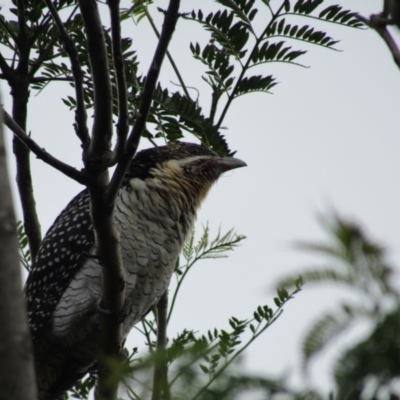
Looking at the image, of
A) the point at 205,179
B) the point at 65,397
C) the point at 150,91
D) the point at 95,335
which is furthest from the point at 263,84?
the point at 65,397

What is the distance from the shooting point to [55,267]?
529 cm

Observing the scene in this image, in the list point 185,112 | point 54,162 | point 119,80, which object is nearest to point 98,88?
point 119,80

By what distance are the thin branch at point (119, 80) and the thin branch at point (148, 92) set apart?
0.12ft

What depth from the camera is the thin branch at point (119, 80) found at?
3.36m

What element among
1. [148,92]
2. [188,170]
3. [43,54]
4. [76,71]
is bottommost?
[148,92]

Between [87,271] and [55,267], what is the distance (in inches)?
10.7

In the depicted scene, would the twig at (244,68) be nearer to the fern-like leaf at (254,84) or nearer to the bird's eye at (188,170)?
the fern-like leaf at (254,84)

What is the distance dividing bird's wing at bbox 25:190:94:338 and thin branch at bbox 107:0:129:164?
178 cm

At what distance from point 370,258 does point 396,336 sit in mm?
190

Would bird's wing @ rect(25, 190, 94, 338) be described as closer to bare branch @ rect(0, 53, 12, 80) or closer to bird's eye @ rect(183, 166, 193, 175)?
bird's eye @ rect(183, 166, 193, 175)

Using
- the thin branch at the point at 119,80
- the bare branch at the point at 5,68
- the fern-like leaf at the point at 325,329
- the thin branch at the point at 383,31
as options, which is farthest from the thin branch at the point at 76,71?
the fern-like leaf at the point at 325,329

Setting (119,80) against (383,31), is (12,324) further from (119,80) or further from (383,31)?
(119,80)

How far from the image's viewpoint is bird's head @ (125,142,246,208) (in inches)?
225

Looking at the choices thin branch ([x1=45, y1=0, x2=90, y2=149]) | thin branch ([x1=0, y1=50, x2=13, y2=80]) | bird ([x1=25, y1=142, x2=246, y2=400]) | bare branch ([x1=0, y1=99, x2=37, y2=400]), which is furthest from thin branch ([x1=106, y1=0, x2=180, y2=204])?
thin branch ([x1=0, y1=50, x2=13, y2=80])
